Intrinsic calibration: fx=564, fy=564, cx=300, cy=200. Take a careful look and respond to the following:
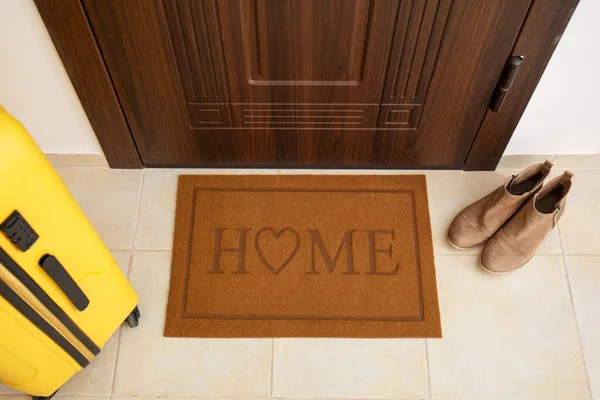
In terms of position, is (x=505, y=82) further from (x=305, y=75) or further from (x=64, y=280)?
(x=64, y=280)

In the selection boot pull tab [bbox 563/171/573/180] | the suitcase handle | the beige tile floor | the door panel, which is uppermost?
the door panel

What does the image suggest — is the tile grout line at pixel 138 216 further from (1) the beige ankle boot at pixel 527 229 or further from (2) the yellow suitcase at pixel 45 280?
(1) the beige ankle boot at pixel 527 229

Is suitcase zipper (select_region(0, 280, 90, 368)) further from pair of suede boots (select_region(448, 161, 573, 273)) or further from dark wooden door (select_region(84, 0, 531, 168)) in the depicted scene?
pair of suede boots (select_region(448, 161, 573, 273))

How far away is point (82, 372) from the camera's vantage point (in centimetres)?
143

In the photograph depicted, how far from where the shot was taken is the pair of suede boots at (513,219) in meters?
1.43

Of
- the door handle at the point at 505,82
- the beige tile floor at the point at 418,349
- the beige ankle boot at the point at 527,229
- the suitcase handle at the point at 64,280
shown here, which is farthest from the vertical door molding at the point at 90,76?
the beige ankle boot at the point at 527,229

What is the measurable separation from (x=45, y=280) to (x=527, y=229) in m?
1.15

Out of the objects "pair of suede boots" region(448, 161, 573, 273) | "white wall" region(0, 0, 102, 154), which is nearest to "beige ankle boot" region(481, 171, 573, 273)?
"pair of suede boots" region(448, 161, 573, 273)

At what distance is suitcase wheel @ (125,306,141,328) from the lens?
4.77ft

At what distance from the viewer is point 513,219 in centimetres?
151

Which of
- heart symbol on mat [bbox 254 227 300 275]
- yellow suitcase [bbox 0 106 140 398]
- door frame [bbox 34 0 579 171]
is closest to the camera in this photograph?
yellow suitcase [bbox 0 106 140 398]

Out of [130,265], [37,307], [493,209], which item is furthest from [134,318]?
[493,209]

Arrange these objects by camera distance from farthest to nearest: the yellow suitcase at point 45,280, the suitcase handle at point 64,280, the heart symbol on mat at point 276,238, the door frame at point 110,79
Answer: the heart symbol on mat at point 276,238 → the door frame at point 110,79 → the suitcase handle at point 64,280 → the yellow suitcase at point 45,280

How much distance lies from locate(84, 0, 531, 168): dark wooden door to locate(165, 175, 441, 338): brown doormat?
0.09 metres
